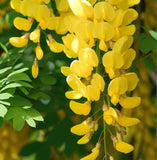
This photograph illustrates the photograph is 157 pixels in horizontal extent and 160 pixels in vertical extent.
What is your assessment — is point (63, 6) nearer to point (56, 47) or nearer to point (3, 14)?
point (56, 47)

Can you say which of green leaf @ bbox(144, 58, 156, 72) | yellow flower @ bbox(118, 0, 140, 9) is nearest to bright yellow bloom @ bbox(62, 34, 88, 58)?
yellow flower @ bbox(118, 0, 140, 9)

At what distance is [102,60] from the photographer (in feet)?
2.59

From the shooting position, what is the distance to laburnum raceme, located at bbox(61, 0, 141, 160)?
76cm

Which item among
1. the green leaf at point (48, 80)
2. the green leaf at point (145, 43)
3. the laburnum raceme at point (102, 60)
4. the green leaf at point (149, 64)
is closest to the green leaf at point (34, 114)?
the laburnum raceme at point (102, 60)

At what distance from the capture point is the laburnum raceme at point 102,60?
0.76 meters

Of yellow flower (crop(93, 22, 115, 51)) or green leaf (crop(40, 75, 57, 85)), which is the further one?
green leaf (crop(40, 75, 57, 85))

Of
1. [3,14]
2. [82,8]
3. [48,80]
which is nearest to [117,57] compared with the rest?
[82,8]

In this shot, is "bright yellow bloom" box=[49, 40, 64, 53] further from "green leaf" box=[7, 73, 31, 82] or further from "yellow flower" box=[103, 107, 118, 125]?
"yellow flower" box=[103, 107, 118, 125]

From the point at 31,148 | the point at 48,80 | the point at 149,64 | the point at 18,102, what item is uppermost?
the point at 18,102

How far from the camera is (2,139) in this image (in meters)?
1.77

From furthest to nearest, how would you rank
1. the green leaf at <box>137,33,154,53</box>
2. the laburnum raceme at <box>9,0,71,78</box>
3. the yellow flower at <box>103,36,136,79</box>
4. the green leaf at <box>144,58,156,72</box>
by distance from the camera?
the green leaf at <box>144,58,156,72</box> < the green leaf at <box>137,33,154,53</box> < the laburnum raceme at <box>9,0,71,78</box> < the yellow flower at <box>103,36,136,79</box>

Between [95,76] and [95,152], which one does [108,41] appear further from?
[95,152]

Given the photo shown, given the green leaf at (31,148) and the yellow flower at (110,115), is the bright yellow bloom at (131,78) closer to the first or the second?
the yellow flower at (110,115)

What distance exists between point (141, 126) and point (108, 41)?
88 cm
